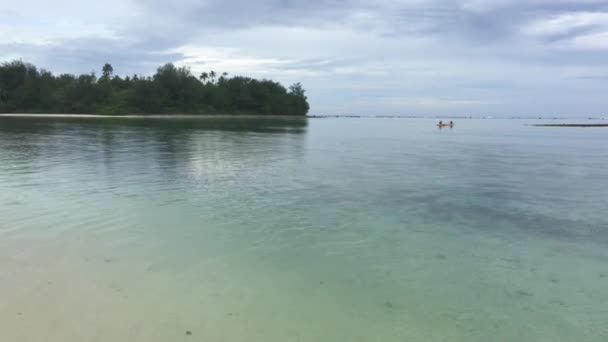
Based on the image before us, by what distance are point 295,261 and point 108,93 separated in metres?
116

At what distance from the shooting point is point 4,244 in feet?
23.3

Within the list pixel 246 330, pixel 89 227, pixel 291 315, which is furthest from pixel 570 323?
pixel 89 227

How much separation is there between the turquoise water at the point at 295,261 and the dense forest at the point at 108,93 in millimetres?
102397

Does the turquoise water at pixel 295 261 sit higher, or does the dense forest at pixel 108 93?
the dense forest at pixel 108 93

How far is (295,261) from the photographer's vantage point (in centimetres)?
677

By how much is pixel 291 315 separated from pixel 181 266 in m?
2.19

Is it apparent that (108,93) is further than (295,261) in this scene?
Yes

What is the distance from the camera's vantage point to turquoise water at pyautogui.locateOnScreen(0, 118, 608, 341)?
4809 mm

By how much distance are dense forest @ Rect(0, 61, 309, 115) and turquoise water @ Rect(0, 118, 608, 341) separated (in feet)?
336

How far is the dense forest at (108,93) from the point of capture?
345 ft

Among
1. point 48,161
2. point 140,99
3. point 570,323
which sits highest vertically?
point 140,99

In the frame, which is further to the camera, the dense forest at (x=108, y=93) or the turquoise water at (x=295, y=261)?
the dense forest at (x=108, y=93)

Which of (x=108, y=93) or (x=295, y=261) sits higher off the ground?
(x=108, y=93)

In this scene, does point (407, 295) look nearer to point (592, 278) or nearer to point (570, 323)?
point (570, 323)
